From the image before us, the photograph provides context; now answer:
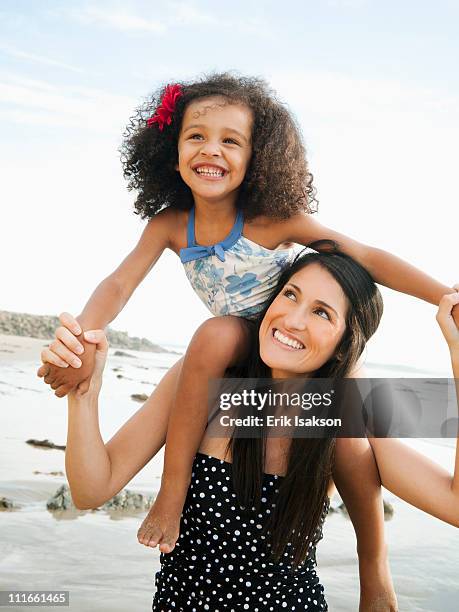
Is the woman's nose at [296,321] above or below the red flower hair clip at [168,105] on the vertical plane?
below

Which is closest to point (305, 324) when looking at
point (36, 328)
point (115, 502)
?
point (115, 502)

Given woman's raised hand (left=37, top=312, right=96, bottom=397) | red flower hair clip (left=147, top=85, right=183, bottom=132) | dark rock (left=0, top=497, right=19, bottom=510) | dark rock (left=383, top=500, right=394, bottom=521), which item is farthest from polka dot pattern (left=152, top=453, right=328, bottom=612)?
dark rock (left=383, top=500, right=394, bottom=521)

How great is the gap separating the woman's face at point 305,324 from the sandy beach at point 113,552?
138 centimetres

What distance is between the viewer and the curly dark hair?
2.88m

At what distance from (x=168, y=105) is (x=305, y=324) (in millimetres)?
1245

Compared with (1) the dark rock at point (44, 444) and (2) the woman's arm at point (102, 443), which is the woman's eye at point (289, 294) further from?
(1) the dark rock at point (44, 444)

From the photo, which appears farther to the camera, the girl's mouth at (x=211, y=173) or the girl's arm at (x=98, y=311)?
the girl's mouth at (x=211, y=173)

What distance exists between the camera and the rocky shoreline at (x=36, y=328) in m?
13.3

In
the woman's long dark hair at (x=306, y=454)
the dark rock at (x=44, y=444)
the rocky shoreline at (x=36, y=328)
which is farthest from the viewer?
the rocky shoreline at (x=36, y=328)

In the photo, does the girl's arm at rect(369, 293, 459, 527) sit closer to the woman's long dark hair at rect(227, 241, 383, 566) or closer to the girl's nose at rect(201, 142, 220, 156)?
the woman's long dark hair at rect(227, 241, 383, 566)

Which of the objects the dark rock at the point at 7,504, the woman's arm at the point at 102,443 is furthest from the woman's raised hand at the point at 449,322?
the dark rock at the point at 7,504

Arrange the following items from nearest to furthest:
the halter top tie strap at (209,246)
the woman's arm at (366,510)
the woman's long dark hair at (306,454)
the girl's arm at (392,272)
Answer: the woman's long dark hair at (306,454) → the woman's arm at (366,510) → the girl's arm at (392,272) → the halter top tie strap at (209,246)

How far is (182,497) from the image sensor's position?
2199 millimetres

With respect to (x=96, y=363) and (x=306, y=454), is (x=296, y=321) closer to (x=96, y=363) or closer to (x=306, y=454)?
(x=306, y=454)
